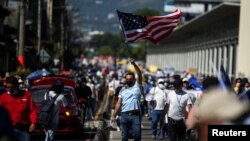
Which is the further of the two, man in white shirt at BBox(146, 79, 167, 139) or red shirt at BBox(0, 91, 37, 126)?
man in white shirt at BBox(146, 79, 167, 139)

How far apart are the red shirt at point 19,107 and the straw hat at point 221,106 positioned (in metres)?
6.12

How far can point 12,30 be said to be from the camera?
230 feet

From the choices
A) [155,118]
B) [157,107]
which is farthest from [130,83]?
[157,107]

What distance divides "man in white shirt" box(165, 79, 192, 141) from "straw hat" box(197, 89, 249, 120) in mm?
7776

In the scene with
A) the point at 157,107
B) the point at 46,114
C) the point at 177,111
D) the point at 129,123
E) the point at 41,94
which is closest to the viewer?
the point at 177,111

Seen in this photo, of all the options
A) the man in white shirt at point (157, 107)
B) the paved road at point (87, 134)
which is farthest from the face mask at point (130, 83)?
the paved road at point (87, 134)

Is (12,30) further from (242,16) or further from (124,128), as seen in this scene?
(124,128)

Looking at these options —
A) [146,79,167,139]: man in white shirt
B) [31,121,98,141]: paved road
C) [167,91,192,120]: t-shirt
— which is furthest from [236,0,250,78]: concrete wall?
[167,91,192,120]: t-shirt

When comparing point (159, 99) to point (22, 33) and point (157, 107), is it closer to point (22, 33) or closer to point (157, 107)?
point (157, 107)

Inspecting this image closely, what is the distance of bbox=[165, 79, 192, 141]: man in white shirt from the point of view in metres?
15.5

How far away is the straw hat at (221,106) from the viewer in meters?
7.35

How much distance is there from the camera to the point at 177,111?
15.9 m

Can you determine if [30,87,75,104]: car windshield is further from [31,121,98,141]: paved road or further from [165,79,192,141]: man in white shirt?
[165,79,192,141]: man in white shirt

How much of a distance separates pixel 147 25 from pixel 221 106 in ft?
47.6
